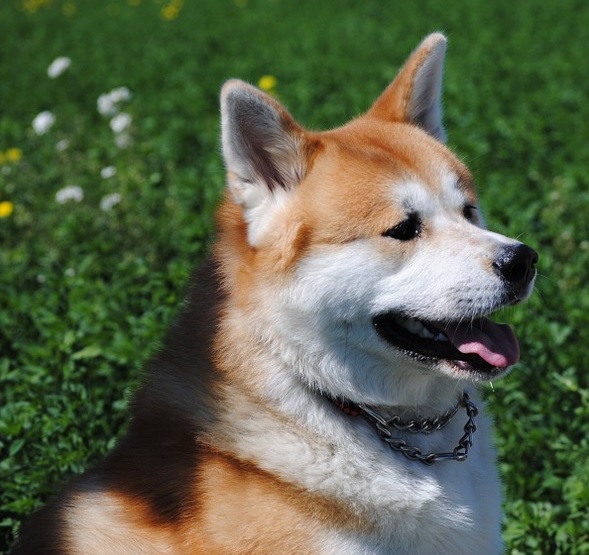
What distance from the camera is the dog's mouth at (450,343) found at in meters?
3.15

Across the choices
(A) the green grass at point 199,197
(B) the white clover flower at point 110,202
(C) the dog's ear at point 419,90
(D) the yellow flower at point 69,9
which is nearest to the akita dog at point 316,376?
(C) the dog's ear at point 419,90

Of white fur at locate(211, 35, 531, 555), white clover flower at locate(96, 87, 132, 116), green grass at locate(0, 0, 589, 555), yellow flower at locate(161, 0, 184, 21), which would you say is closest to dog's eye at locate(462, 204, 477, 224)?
white fur at locate(211, 35, 531, 555)

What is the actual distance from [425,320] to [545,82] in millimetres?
8625

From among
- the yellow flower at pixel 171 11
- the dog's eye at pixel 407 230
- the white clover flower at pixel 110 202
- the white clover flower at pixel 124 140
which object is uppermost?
the dog's eye at pixel 407 230

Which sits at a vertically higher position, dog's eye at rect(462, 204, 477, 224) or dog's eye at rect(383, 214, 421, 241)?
dog's eye at rect(383, 214, 421, 241)

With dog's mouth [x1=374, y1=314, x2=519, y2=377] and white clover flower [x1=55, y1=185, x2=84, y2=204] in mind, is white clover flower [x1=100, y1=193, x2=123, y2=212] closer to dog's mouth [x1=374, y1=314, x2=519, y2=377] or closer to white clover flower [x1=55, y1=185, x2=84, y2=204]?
white clover flower [x1=55, y1=185, x2=84, y2=204]

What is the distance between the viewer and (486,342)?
323 cm

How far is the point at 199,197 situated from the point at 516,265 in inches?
156

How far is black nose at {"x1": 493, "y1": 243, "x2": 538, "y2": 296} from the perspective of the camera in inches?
122

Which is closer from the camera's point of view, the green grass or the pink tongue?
the pink tongue

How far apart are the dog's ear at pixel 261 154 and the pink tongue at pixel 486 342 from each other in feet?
2.59

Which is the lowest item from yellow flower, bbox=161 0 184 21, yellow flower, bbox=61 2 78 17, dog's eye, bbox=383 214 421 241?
yellow flower, bbox=61 2 78 17

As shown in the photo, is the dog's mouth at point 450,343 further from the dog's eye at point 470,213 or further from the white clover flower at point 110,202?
the white clover flower at point 110,202

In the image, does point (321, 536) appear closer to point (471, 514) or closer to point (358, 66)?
point (471, 514)
